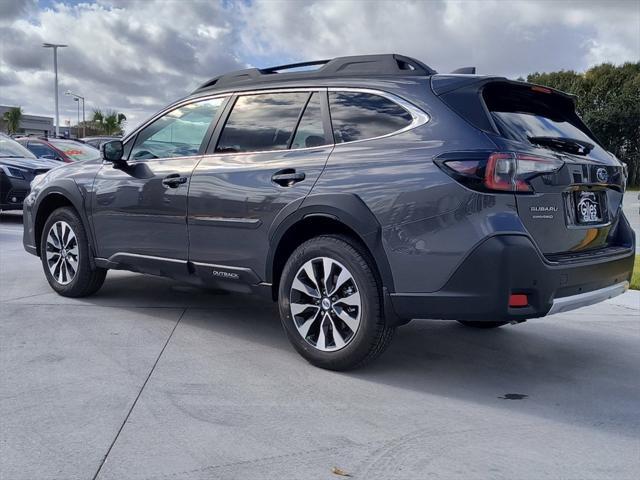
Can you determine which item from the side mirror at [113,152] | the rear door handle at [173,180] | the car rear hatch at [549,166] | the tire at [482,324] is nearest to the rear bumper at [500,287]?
the car rear hatch at [549,166]

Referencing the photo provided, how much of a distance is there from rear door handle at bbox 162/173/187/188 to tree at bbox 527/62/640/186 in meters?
32.9

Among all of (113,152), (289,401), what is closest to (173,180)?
(113,152)

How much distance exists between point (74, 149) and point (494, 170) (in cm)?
1341

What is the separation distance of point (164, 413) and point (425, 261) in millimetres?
1591

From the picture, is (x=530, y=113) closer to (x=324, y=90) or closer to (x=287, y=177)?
(x=324, y=90)

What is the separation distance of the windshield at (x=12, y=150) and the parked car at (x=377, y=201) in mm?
8434

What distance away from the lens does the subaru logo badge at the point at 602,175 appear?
3967 mm

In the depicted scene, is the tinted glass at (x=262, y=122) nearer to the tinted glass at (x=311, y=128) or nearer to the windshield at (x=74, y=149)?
the tinted glass at (x=311, y=128)

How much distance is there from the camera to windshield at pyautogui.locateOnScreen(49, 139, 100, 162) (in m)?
14.7

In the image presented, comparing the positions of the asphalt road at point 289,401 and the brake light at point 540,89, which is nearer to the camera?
the asphalt road at point 289,401

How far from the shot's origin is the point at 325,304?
4047mm

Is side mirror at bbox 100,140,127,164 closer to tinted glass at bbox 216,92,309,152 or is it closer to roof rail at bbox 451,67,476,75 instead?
tinted glass at bbox 216,92,309,152

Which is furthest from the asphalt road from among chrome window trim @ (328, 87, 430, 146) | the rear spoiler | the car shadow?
the rear spoiler

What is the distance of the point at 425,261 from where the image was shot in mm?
3594
